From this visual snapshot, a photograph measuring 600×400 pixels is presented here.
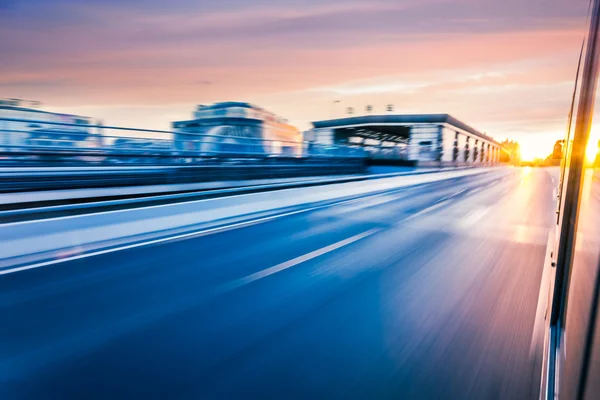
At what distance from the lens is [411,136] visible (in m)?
42.2

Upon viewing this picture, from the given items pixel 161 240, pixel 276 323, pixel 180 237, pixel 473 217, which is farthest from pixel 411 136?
pixel 276 323

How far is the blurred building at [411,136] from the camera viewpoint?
37312 mm

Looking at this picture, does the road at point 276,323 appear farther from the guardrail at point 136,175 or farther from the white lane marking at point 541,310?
the guardrail at point 136,175

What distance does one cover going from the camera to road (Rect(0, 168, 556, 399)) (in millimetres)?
2885

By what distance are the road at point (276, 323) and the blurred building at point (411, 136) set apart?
89.4 feet

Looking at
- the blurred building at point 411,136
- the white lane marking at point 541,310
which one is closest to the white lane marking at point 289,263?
the white lane marking at point 541,310

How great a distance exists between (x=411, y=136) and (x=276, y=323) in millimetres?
40947

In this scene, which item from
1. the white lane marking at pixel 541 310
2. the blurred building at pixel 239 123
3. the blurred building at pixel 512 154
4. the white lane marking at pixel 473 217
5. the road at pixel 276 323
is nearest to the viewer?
the road at pixel 276 323

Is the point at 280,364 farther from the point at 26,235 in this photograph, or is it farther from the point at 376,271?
the point at 26,235

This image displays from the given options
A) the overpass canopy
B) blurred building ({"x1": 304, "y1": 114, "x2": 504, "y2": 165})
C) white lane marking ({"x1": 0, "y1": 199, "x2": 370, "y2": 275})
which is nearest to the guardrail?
white lane marking ({"x1": 0, "y1": 199, "x2": 370, "y2": 275})

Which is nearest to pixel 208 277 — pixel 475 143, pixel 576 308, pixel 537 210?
pixel 576 308

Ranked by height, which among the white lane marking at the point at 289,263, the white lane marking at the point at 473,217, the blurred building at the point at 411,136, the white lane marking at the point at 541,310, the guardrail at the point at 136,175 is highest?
the blurred building at the point at 411,136

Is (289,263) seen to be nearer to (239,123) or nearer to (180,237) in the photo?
(180,237)

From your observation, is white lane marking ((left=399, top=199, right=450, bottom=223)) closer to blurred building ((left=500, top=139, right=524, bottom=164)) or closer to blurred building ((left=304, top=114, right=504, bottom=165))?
blurred building ((left=304, top=114, right=504, bottom=165))
